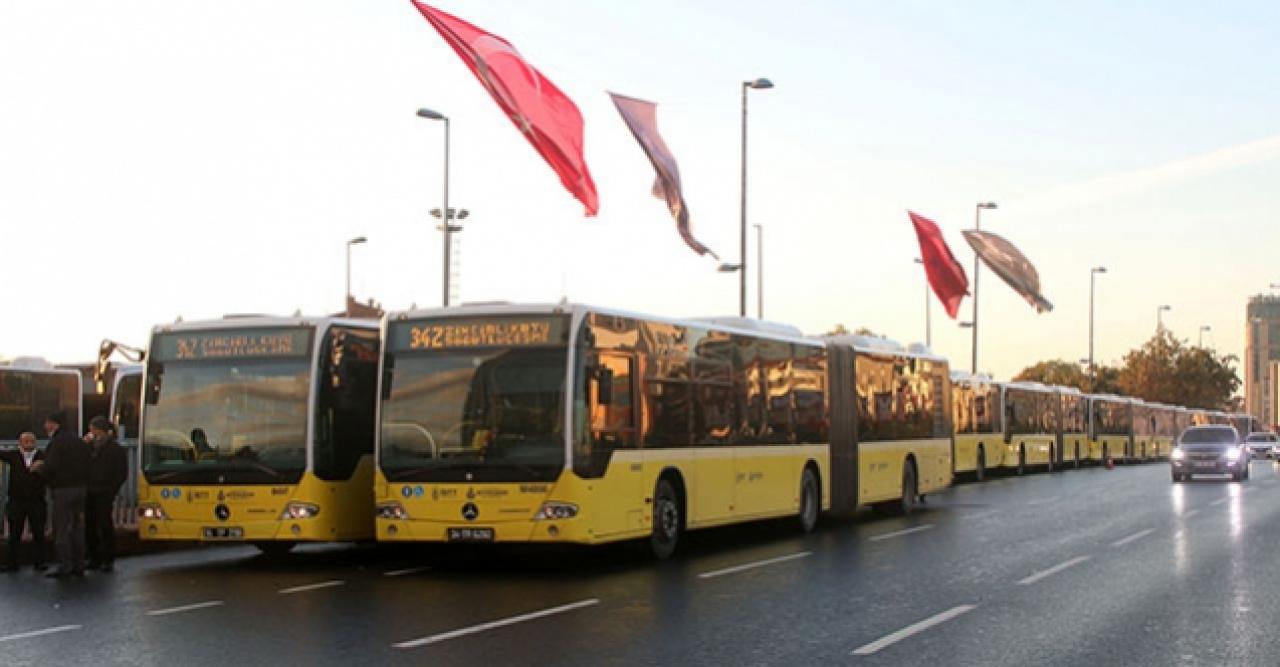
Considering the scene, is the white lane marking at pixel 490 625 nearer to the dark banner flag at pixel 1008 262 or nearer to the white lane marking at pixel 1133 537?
the white lane marking at pixel 1133 537

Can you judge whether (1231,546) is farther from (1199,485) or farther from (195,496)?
(1199,485)

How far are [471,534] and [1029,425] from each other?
42.6 metres

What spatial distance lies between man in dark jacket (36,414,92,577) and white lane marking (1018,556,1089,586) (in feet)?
33.2

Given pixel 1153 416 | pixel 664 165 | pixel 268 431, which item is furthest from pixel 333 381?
pixel 1153 416

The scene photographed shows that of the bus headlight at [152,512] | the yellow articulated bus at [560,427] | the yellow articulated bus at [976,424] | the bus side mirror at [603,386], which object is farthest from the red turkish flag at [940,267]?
the bus headlight at [152,512]

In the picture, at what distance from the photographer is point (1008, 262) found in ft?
182

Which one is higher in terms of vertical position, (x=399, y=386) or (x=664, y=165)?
(x=664, y=165)

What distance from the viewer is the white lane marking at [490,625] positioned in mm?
11875

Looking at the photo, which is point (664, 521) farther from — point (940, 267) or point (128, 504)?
point (940, 267)

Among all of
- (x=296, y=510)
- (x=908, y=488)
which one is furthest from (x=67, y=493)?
(x=908, y=488)

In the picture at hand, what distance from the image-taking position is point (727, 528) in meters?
26.2

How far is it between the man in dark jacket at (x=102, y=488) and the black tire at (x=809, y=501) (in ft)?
33.4

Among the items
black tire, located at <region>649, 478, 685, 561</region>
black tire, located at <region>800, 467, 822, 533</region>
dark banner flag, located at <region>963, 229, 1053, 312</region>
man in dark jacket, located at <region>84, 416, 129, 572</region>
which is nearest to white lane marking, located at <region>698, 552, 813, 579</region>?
black tire, located at <region>649, 478, 685, 561</region>

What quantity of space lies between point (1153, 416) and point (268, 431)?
232 feet
